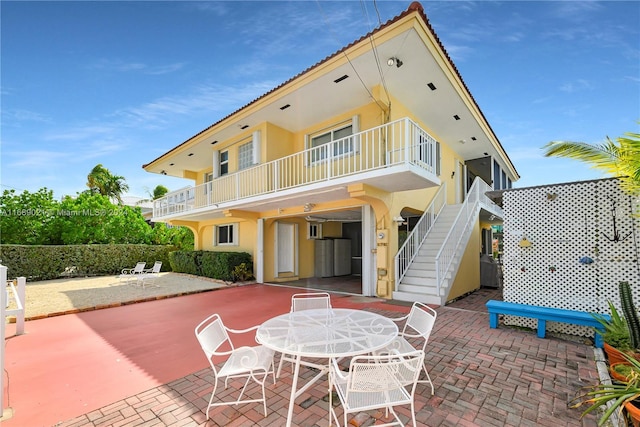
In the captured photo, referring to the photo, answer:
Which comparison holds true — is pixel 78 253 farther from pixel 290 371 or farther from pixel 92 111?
pixel 290 371

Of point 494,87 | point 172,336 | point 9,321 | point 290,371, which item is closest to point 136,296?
point 9,321

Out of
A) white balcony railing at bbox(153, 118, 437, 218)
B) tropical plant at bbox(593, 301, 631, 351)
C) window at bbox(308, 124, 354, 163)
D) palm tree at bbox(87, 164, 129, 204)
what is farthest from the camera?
palm tree at bbox(87, 164, 129, 204)

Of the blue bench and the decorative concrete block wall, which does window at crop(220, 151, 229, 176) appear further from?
the blue bench

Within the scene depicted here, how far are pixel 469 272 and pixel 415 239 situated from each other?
226cm

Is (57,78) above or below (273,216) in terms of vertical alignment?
above

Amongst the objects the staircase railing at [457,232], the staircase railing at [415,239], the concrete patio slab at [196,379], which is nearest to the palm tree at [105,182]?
the concrete patio slab at [196,379]

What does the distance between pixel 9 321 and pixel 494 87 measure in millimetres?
16039

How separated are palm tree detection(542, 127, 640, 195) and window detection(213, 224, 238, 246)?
12.9m

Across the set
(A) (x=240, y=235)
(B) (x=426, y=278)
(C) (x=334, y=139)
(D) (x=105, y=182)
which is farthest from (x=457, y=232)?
(D) (x=105, y=182)

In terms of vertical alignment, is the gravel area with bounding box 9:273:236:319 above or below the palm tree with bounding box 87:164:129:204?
below

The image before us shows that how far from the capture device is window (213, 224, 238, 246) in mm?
14945

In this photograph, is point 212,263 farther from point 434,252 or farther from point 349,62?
point 349,62

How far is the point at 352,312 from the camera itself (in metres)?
4.41

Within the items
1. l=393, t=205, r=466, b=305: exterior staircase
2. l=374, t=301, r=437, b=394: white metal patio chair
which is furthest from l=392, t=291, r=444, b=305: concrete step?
l=374, t=301, r=437, b=394: white metal patio chair
